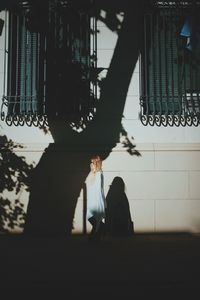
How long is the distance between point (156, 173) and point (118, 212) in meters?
1.36

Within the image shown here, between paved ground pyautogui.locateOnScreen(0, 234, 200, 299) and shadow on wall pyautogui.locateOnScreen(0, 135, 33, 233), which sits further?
shadow on wall pyautogui.locateOnScreen(0, 135, 33, 233)

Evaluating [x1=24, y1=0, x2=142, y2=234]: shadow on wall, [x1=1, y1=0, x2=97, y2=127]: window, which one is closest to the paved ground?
[x1=24, y1=0, x2=142, y2=234]: shadow on wall

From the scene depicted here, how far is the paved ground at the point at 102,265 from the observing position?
4.89 m

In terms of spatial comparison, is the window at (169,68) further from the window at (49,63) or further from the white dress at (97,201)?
the white dress at (97,201)

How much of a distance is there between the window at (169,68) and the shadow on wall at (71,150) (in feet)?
1.75

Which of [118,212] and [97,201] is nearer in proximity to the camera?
[97,201]

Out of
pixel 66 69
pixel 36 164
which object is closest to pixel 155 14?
pixel 66 69

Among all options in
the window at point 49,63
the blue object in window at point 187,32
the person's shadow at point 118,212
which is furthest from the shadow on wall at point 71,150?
the blue object in window at point 187,32

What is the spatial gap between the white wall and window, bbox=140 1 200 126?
1.36 ft

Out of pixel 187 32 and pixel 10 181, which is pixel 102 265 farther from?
pixel 187 32

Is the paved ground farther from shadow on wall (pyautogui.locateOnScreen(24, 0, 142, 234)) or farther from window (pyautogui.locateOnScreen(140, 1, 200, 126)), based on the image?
window (pyautogui.locateOnScreen(140, 1, 200, 126))

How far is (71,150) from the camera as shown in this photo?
8.80 m

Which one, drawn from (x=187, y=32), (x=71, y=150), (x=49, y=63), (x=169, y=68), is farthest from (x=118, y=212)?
(x=187, y=32)

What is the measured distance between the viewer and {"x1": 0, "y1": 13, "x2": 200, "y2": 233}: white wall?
873 centimetres
